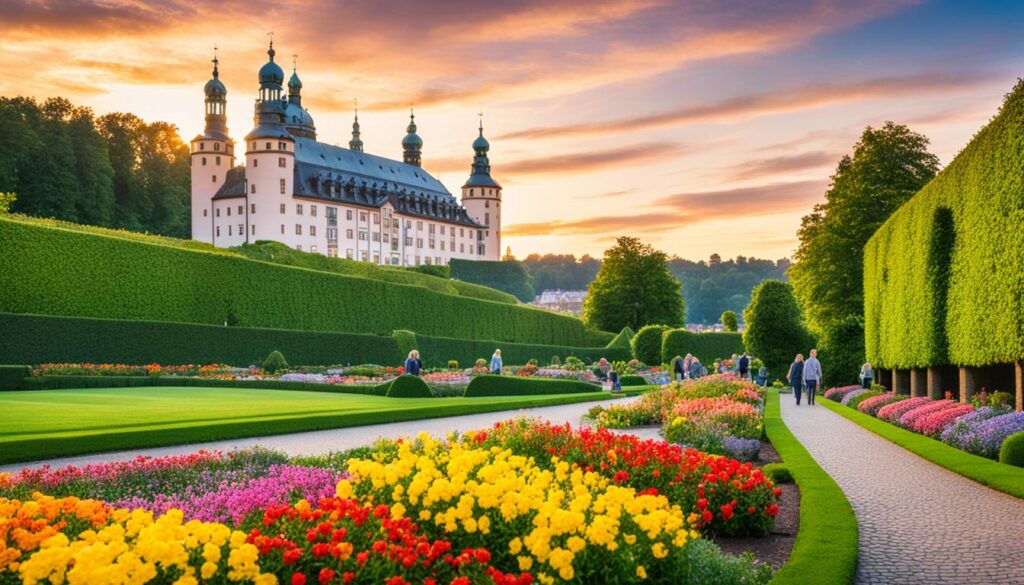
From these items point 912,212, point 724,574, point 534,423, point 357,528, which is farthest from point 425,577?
point 912,212

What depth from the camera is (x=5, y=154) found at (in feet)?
174

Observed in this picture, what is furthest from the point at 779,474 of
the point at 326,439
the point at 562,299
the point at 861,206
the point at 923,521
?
the point at 562,299

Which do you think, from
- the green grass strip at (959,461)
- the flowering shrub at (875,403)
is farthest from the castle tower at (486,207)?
the green grass strip at (959,461)

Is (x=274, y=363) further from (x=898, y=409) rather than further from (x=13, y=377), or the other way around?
(x=898, y=409)

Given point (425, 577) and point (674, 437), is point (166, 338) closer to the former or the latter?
point (674, 437)

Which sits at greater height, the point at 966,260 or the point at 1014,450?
the point at 966,260

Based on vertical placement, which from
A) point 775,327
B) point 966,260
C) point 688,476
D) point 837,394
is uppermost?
point 966,260

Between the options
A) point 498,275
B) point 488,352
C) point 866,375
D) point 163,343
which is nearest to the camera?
point 163,343

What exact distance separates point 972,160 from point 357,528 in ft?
49.6

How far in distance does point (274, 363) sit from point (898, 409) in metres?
19.2

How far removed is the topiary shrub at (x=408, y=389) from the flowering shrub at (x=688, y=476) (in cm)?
1330

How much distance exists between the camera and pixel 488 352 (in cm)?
4306

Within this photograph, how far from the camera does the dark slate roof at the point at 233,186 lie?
7694 cm

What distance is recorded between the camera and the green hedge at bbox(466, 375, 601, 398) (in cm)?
2434
